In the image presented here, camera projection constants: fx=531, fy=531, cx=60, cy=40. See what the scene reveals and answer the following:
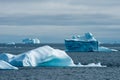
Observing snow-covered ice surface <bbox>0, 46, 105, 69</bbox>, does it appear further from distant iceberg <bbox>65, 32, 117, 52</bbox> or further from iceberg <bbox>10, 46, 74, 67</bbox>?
distant iceberg <bbox>65, 32, 117, 52</bbox>

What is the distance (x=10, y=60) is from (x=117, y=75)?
11.1 metres

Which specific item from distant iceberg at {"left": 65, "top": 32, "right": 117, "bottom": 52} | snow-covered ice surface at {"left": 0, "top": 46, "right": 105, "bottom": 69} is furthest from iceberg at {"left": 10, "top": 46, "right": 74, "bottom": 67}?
distant iceberg at {"left": 65, "top": 32, "right": 117, "bottom": 52}

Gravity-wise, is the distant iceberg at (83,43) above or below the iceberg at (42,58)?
below

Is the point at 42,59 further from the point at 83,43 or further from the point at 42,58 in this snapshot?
the point at 83,43

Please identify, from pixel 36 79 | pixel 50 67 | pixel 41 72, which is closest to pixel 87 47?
pixel 50 67

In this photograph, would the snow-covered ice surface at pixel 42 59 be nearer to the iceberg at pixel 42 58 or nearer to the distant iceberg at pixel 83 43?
the iceberg at pixel 42 58

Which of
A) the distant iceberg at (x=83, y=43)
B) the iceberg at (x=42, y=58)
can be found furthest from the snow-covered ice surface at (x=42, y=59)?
the distant iceberg at (x=83, y=43)

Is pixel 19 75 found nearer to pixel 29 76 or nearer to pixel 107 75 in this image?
pixel 29 76

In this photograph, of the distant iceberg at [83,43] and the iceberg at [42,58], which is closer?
the iceberg at [42,58]

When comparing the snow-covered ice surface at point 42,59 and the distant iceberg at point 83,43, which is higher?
the snow-covered ice surface at point 42,59

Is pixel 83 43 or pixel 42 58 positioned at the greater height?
pixel 42 58

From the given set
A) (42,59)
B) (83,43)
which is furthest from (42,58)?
(83,43)

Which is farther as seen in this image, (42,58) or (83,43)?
(83,43)

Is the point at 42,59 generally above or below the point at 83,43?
above
